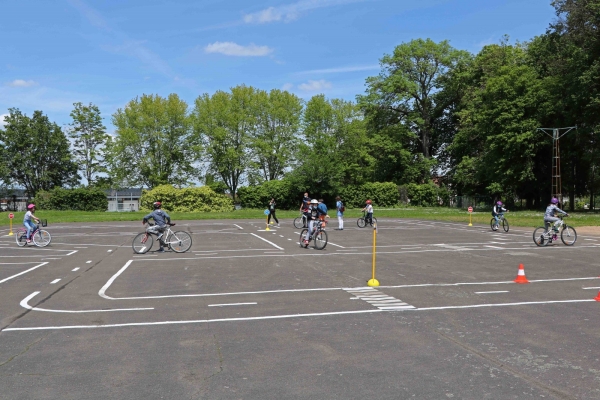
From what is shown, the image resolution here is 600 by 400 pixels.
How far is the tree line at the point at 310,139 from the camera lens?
58.8m

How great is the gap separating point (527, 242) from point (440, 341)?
52.4 ft

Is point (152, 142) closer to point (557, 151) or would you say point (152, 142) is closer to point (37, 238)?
point (557, 151)

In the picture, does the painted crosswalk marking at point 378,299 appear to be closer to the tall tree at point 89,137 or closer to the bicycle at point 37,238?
the bicycle at point 37,238

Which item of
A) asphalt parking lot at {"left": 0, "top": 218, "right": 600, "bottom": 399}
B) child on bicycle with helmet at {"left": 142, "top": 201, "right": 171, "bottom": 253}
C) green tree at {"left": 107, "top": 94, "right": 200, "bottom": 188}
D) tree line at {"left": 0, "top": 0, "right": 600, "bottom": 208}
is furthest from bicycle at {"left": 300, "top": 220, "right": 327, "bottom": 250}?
green tree at {"left": 107, "top": 94, "right": 200, "bottom": 188}

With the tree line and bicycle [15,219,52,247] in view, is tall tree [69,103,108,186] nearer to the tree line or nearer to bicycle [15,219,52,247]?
the tree line

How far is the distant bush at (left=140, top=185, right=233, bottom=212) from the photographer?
188 feet

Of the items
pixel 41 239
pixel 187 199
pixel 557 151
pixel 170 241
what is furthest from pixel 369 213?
pixel 187 199

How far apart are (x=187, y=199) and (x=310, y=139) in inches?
A: 686

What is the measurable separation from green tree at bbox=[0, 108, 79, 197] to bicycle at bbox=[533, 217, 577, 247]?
67.4 meters

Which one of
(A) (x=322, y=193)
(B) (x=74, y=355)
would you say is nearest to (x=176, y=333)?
(B) (x=74, y=355)

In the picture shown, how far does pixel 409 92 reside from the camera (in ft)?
214

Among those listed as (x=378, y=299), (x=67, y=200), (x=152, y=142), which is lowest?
(x=378, y=299)

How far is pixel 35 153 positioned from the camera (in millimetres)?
73688

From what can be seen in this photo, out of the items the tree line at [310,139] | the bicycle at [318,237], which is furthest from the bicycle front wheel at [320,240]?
the tree line at [310,139]
